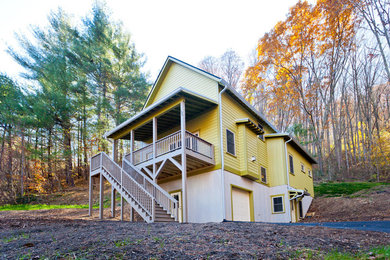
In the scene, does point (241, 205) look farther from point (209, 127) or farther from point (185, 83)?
point (185, 83)

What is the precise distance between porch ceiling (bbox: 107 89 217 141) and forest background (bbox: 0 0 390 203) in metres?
9.86

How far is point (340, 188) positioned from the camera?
66.4ft

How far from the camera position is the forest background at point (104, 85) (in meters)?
22.7

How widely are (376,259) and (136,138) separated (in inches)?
537

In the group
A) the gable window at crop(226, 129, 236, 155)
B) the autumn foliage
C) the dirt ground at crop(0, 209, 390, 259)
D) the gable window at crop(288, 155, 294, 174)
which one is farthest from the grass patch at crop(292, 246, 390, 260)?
the autumn foliage

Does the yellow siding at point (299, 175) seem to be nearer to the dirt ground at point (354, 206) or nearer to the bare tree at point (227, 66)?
the dirt ground at point (354, 206)

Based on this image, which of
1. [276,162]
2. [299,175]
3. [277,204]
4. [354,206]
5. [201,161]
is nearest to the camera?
[201,161]

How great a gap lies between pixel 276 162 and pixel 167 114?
726cm

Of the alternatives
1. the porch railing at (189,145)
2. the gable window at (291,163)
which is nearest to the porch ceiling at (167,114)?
the porch railing at (189,145)

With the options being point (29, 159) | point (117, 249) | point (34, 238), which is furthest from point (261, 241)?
point (29, 159)

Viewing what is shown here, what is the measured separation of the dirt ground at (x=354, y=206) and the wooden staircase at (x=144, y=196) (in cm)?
A: 719

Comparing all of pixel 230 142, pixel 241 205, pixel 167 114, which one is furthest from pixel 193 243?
pixel 167 114

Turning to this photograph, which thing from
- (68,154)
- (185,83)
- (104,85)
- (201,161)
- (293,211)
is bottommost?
(293,211)

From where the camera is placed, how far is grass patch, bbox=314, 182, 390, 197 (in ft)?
62.2
